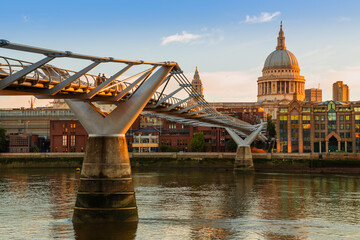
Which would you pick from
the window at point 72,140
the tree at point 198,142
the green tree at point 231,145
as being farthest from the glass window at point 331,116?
the window at point 72,140

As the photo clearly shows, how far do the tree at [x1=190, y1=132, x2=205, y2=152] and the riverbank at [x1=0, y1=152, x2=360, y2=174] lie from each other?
13913 mm

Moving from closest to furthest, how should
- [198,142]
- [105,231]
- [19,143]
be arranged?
[105,231] → [198,142] → [19,143]

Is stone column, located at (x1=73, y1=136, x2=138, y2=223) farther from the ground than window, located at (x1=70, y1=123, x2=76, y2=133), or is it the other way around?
window, located at (x1=70, y1=123, x2=76, y2=133)

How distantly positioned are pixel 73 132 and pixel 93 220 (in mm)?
93261

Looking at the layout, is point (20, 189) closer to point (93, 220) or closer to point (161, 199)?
point (161, 199)

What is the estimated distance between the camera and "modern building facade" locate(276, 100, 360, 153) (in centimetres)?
11825

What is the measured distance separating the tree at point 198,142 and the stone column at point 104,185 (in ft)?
281

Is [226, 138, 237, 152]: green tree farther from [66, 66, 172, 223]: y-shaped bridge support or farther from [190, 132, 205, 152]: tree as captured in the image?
[66, 66, 172, 223]: y-shaped bridge support

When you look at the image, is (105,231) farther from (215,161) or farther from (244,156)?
(215,161)

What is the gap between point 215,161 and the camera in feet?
327

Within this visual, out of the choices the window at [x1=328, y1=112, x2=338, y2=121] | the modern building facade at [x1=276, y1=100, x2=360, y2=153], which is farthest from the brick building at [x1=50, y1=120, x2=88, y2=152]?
the window at [x1=328, y1=112, x2=338, y2=121]

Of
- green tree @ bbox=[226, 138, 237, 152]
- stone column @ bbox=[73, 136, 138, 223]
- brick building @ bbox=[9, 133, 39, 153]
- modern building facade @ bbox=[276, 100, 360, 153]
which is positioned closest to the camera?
stone column @ bbox=[73, 136, 138, 223]

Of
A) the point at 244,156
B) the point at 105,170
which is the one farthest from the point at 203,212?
the point at 244,156

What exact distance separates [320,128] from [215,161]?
3154 centimetres
